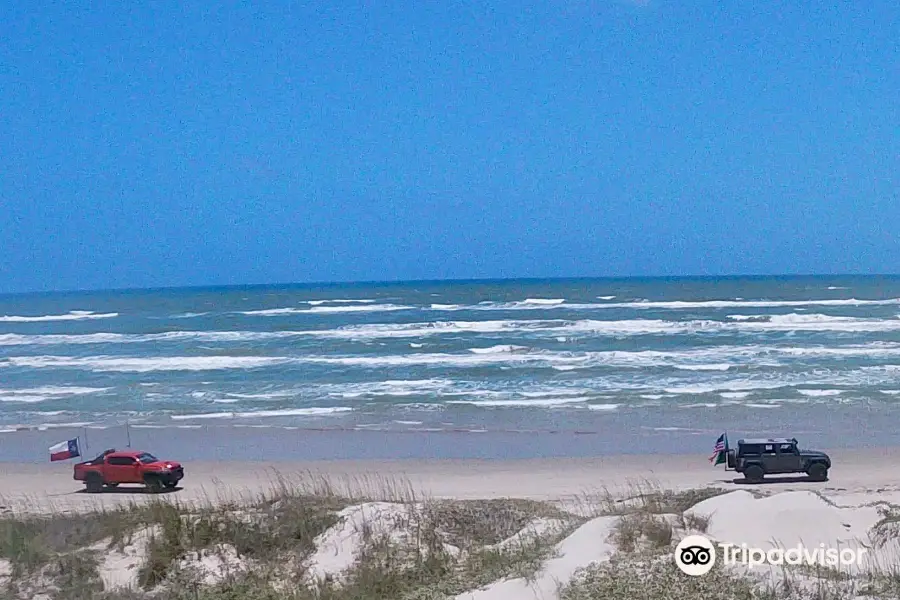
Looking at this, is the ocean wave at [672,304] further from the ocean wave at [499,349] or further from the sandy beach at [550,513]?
the sandy beach at [550,513]

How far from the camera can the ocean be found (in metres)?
20.7

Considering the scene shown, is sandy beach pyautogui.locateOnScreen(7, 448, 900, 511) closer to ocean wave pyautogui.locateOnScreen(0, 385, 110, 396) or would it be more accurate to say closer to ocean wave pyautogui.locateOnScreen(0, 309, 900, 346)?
ocean wave pyautogui.locateOnScreen(0, 385, 110, 396)

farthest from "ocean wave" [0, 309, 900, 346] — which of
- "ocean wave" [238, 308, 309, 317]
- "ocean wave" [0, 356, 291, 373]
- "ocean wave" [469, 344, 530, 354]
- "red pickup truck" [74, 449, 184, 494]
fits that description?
"red pickup truck" [74, 449, 184, 494]

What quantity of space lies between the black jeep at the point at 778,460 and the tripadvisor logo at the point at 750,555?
6.98 metres

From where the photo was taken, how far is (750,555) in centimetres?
750

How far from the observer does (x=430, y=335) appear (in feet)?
142

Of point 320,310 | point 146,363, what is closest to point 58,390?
point 146,363

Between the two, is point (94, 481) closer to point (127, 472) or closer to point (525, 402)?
point (127, 472)

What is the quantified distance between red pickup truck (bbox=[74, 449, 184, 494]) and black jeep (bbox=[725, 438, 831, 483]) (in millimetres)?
10071

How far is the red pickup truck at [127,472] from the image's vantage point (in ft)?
49.8

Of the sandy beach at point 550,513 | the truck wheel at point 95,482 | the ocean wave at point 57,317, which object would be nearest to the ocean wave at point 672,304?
the ocean wave at point 57,317

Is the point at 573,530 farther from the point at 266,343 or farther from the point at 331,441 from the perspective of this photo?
the point at 266,343

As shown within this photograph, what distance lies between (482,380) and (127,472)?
14505 millimetres

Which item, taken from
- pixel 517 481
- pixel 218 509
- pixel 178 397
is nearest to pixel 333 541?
pixel 218 509
